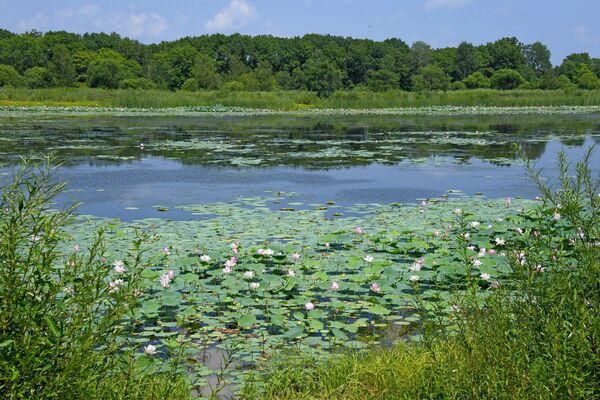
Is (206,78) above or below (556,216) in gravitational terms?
above

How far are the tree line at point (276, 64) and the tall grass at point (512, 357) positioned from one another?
200ft

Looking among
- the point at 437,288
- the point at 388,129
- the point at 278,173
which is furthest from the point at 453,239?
the point at 388,129

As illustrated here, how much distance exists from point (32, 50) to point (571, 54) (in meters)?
87.9

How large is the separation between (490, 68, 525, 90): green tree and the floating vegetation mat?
9074 cm

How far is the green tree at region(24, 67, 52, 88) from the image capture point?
6894 centimetres

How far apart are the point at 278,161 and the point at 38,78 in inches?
2469

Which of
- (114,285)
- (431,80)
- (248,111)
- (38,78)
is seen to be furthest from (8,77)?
(114,285)

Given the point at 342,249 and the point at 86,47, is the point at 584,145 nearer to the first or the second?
the point at 342,249

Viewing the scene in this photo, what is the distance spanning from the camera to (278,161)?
1582 cm

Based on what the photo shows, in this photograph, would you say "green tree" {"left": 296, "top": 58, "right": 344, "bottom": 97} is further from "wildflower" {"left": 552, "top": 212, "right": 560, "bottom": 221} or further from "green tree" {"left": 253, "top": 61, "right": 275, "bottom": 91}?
"wildflower" {"left": 552, "top": 212, "right": 560, "bottom": 221}

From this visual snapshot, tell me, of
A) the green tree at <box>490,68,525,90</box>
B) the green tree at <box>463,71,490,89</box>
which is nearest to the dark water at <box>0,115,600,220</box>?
the green tree at <box>463,71,490,89</box>

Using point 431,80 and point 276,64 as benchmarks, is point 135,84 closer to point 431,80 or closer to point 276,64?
point 431,80

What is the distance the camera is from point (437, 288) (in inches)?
218

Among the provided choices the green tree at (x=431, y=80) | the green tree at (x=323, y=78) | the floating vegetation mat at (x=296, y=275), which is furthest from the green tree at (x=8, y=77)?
the floating vegetation mat at (x=296, y=275)
